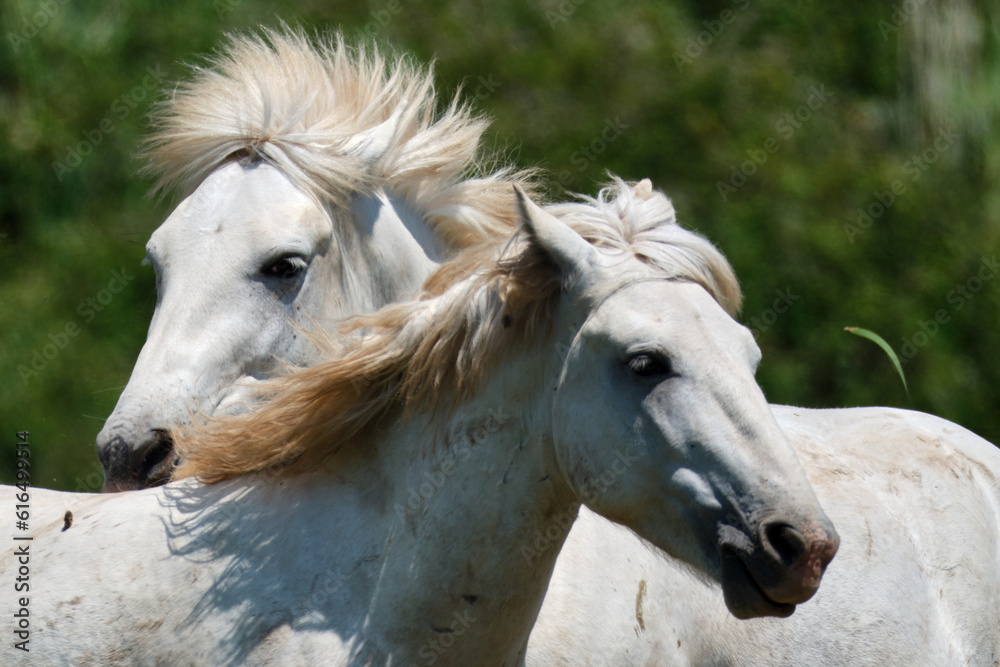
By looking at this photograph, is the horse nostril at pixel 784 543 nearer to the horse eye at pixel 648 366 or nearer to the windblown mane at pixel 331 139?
the horse eye at pixel 648 366

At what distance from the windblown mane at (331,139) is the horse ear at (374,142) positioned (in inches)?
0.5

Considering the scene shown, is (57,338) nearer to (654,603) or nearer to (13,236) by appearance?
(13,236)

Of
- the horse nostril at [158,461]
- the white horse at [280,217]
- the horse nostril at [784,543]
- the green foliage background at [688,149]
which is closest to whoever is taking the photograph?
the horse nostril at [784,543]

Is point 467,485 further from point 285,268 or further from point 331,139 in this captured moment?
point 331,139

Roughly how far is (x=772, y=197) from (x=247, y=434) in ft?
23.2

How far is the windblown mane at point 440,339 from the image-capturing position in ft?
6.78

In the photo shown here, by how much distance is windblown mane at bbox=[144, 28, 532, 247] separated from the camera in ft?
10.3

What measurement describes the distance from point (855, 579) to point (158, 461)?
6.34ft

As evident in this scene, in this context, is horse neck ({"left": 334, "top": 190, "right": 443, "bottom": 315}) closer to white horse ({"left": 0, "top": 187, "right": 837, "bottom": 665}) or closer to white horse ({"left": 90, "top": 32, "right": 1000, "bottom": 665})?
white horse ({"left": 90, "top": 32, "right": 1000, "bottom": 665})

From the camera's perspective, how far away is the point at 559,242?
2012 millimetres

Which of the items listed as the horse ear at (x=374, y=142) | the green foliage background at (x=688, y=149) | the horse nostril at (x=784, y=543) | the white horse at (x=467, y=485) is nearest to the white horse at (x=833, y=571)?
the white horse at (x=467, y=485)

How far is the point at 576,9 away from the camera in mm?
9023

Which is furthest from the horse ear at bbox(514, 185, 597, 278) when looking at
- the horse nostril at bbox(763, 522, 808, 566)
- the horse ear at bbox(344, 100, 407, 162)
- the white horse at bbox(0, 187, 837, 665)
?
the horse ear at bbox(344, 100, 407, 162)

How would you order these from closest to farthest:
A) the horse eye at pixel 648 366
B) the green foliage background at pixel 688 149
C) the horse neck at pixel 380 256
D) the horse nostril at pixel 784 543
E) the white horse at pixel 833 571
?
the horse nostril at pixel 784 543
the horse eye at pixel 648 366
the white horse at pixel 833 571
the horse neck at pixel 380 256
the green foliage background at pixel 688 149
